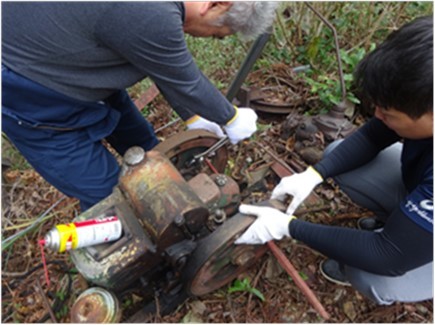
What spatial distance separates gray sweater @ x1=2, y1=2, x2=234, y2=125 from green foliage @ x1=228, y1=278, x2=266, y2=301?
1159 mm

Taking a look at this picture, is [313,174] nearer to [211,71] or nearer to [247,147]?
[247,147]

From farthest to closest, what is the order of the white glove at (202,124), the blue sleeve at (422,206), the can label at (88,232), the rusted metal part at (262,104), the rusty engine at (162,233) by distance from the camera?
1. the rusted metal part at (262,104)
2. the white glove at (202,124)
3. the rusty engine at (162,233)
4. the can label at (88,232)
5. the blue sleeve at (422,206)

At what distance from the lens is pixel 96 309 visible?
63.0 inches

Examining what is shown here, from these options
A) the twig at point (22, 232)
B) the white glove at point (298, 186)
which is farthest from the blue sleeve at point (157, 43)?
the twig at point (22, 232)

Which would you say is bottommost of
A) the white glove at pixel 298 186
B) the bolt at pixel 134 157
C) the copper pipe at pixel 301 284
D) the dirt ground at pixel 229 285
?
the dirt ground at pixel 229 285

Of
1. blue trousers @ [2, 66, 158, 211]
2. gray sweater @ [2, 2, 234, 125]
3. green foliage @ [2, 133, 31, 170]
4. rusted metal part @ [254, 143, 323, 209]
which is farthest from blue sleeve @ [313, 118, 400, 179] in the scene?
→ green foliage @ [2, 133, 31, 170]

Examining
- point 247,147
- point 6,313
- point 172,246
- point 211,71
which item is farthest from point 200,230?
point 211,71

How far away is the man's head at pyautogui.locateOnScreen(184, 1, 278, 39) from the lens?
63.2 inches

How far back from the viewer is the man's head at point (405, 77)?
1.19 m

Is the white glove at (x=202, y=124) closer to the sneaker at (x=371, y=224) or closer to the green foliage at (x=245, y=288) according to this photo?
the green foliage at (x=245, y=288)

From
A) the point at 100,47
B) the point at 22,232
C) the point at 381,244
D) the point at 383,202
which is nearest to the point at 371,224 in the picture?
the point at 383,202

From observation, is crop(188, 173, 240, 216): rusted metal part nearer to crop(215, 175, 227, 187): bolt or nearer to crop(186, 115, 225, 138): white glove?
crop(215, 175, 227, 187): bolt

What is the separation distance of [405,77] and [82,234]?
1.40 metres

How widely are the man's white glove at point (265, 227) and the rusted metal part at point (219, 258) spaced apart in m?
0.04
